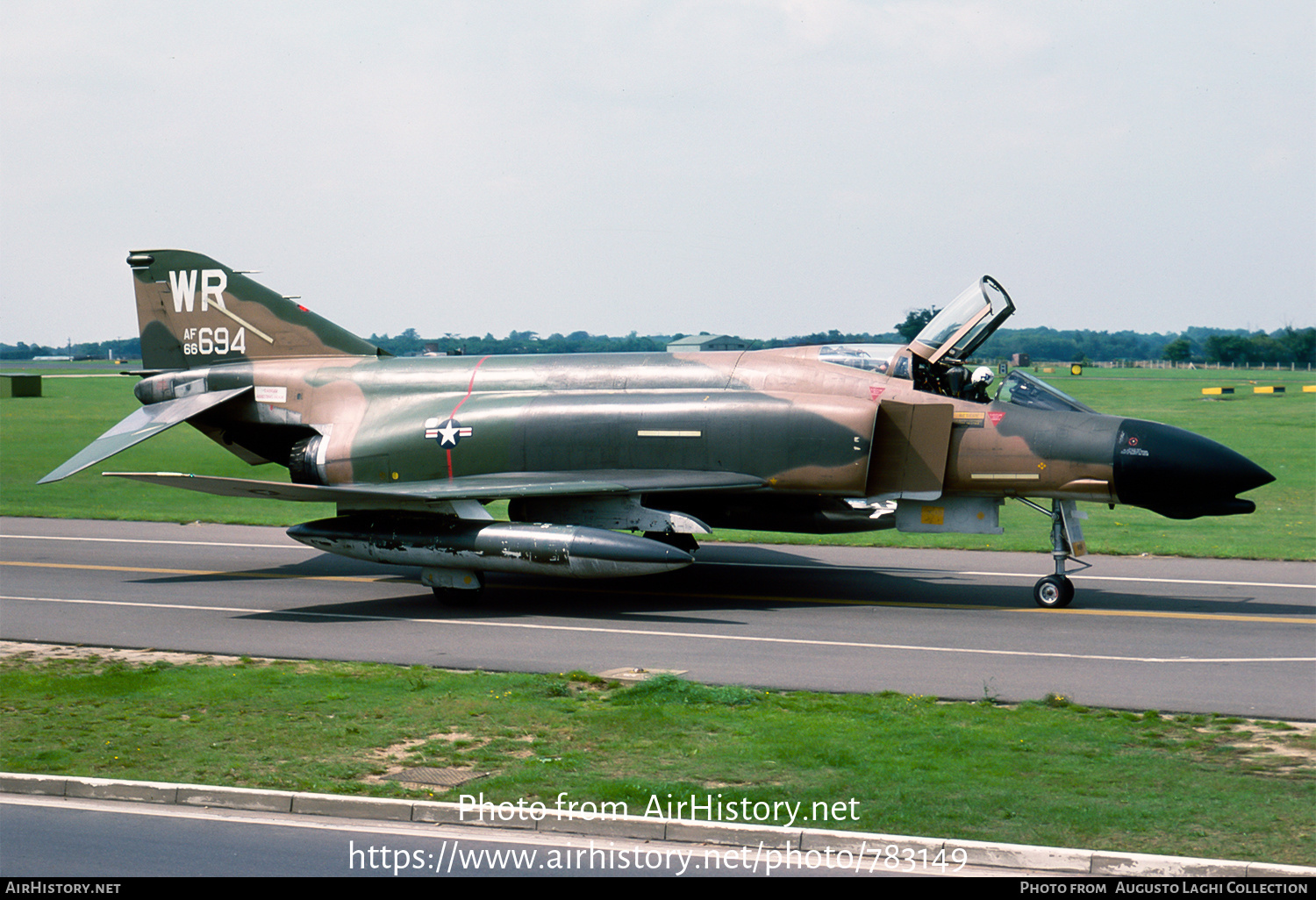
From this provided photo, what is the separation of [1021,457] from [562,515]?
627cm

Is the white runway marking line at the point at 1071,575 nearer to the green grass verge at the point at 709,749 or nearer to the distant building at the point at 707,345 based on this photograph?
the distant building at the point at 707,345

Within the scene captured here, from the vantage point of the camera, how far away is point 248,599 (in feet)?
53.8

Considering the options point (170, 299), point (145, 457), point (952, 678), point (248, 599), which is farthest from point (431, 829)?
point (145, 457)

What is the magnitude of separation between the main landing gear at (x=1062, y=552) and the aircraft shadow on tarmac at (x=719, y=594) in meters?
0.25

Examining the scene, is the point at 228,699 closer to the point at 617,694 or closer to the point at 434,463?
the point at 617,694

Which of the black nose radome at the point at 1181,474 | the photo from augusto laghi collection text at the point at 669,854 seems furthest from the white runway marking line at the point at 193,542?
the photo from augusto laghi collection text at the point at 669,854

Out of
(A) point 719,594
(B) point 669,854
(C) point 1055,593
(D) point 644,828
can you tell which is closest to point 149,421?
(A) point 719,594

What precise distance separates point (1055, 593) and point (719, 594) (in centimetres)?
459

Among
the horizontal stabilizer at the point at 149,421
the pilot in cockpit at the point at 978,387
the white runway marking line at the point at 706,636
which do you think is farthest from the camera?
the horizontal stabilizer at the point at 149,421

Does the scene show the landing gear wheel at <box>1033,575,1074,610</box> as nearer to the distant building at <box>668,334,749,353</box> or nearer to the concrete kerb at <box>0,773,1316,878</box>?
the distant building at <box>668,334,749,353</box>

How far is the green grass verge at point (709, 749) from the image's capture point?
298 inches

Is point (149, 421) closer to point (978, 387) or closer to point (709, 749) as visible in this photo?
point (978, 387)

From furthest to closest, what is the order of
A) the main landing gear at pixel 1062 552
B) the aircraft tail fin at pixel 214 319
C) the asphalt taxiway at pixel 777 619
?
the aircraft tail fin at pixel 214 319, the main landing gear at pixel 1062 552, the asphalt taxiway at pixel 777 619

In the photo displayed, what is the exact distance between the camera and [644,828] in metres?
7.35
